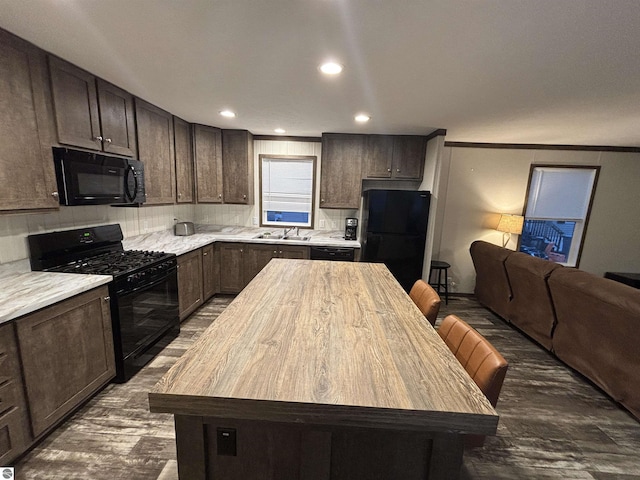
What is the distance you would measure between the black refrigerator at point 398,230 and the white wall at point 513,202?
104 centimetres

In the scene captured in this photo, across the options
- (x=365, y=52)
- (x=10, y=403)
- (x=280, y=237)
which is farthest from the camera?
(x=280, y=237)

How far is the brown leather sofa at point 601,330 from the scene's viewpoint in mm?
1918

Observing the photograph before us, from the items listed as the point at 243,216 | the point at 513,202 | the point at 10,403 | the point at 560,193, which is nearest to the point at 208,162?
the point at 243,216

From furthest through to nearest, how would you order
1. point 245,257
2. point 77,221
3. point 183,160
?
point 245,257, point 183,160, point 77,221

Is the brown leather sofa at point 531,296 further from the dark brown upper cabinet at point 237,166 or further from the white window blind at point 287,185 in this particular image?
the dark brown upper cabinet at point 237,166

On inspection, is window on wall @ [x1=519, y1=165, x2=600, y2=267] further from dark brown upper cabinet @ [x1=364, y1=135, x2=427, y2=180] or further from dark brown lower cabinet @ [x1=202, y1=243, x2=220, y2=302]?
dark brown lower cabinet @ [x1=202, y1=243, x2=220, y2=302]

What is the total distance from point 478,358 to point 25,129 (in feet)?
9.37

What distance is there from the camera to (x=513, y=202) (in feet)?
13.8

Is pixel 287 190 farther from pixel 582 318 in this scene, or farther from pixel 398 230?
pixel 582 318

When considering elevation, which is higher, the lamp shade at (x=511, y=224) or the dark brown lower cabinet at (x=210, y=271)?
the lamp shade at (x=511, y=224)

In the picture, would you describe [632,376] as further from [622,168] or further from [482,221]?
[622,168]

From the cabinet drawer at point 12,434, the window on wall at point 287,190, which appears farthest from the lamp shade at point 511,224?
the cabinet drawer at point 12,434

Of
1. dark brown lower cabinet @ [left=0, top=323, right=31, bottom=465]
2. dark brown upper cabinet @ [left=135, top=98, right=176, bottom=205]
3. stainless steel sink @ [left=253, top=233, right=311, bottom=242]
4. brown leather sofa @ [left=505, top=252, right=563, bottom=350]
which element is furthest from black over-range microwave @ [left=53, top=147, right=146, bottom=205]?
brown leather sofa @ [left=505, top=252, right=563, bottom=350]

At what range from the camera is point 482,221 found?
4258mm
